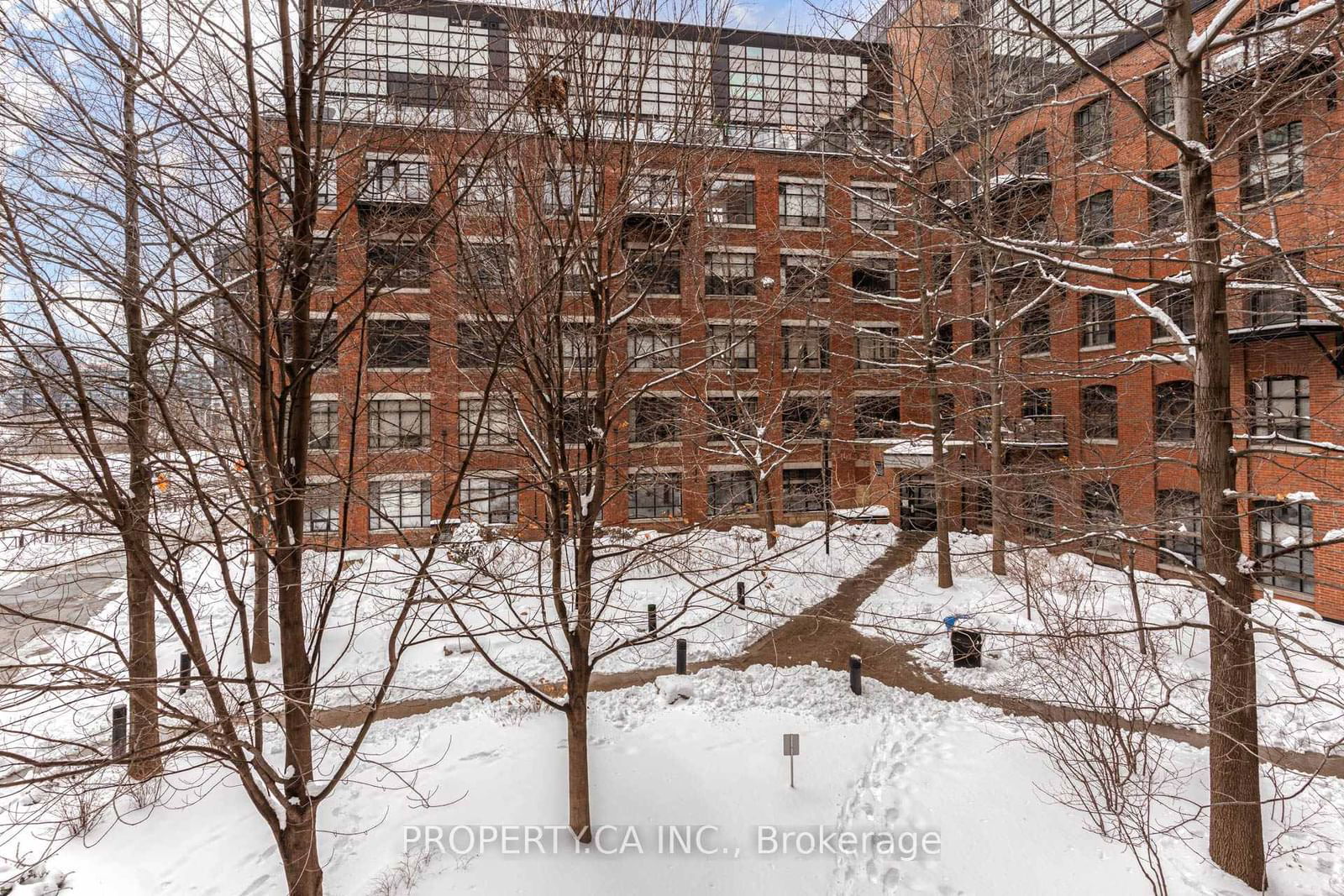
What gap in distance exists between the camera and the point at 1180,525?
5.18m

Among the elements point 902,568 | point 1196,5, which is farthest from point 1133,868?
point 1196,5

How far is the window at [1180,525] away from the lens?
197 inches

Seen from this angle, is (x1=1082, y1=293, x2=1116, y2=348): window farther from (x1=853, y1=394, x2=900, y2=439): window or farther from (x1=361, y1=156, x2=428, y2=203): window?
(x1=361, y1=156, x2=428, y2=203): window

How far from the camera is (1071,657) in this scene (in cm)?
554

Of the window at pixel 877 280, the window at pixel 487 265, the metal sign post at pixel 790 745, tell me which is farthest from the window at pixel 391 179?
the window at pixel 877 280

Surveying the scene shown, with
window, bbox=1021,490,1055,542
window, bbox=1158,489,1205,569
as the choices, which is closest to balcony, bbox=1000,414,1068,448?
window, bbox=1158,489,1205,569

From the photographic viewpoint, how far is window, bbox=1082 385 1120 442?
60.0ft

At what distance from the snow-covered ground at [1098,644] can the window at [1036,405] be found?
22.5ft

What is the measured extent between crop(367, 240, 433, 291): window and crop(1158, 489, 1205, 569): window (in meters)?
5.92

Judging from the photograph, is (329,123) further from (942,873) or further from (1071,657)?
(942,873)

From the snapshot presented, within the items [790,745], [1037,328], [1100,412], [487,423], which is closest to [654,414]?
[487,423]

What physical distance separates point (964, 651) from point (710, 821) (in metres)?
6.50

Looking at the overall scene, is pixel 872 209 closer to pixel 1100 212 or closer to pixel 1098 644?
pixel 1100 212

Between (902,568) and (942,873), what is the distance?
12369mm
